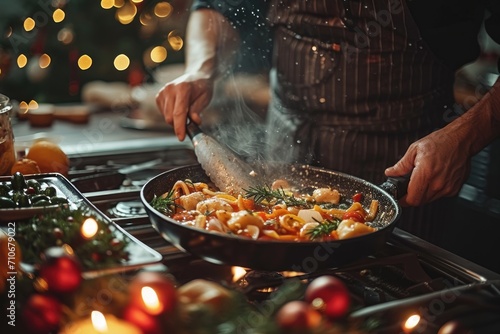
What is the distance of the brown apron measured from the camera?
195cm

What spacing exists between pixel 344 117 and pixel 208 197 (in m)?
0.65

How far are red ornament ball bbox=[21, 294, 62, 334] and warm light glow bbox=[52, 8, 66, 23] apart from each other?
345cm

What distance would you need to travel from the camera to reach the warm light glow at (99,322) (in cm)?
91

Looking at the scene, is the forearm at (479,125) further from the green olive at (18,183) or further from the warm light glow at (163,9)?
the warm light glow at (163,9)

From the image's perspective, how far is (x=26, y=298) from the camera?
1.05m

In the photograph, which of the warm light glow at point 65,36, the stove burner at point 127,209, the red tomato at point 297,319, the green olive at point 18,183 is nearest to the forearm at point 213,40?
the stove burner at point 127,209

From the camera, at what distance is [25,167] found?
1680 millimetres

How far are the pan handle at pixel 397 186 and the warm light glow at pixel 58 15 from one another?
3110mm

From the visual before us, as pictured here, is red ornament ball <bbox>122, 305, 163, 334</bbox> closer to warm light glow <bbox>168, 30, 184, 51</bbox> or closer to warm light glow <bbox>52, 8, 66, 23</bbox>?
warm light glow <bbox>52, 8, 66, 23</bbox>

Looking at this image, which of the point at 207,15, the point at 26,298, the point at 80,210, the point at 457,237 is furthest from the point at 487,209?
the point at 26,298

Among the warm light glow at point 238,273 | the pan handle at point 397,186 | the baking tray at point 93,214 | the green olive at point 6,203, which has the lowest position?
the warm light glow at point 238,273

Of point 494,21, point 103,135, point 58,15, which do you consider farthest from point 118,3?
point 494,21

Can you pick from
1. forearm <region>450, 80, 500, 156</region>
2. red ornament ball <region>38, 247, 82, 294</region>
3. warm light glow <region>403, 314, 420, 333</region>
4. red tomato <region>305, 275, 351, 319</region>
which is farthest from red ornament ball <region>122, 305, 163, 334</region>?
forearm <region>450, 80, 500, 156</region>

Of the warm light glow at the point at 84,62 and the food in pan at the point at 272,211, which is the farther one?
the warm light glow at the point at 84,62
